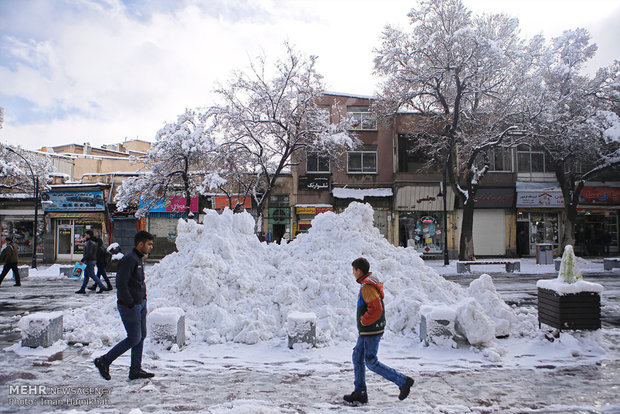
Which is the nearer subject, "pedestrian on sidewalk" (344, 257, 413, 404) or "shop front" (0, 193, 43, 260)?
"pedestrian on sidewalk" (344, 257, 413, 404)

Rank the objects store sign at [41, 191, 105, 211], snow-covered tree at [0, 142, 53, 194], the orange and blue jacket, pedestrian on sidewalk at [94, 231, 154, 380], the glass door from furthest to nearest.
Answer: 1. the glass door
2. store sign at [41, 191, 105, 211]
3. snow-covered tree at [0, 142, 53, 194]
4. pedestrian on sidewalk at [94, 231, 154, 380]
5. the orange and blue jacket

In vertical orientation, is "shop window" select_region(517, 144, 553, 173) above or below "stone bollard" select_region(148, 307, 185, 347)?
above

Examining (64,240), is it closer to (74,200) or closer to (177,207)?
(74,200)

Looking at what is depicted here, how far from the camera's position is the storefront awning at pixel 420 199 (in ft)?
87.1

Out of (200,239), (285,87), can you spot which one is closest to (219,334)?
(200,239)

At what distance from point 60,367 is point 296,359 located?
341cm

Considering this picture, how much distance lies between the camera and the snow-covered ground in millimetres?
4629

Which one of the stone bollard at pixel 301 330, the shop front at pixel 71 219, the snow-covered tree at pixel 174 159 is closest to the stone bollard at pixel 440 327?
the stone bollard at pixel 301 330

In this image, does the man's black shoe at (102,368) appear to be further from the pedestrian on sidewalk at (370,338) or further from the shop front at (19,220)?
the shop front at (19,220)

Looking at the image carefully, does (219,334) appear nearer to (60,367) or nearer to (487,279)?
(60,367)

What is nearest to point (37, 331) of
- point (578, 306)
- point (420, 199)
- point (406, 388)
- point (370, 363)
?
point (370, 363)

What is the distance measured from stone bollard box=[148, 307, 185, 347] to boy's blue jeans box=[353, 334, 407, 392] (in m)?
3.31

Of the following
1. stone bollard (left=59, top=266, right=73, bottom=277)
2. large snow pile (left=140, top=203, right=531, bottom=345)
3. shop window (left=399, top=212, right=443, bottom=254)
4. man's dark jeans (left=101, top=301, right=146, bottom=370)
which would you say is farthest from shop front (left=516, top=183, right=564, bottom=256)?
man's dark jeans (left=101, top=301, right=146, bottom=370)

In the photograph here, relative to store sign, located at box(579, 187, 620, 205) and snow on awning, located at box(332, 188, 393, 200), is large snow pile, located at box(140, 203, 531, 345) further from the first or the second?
store sign, located at box(579, 187, 620, 205)
